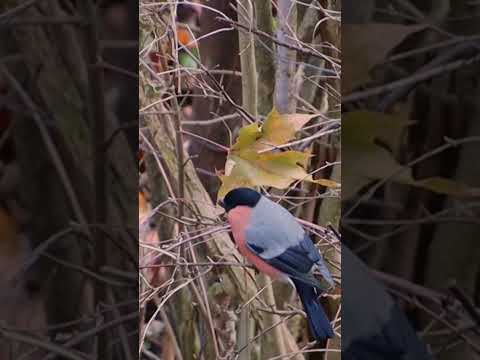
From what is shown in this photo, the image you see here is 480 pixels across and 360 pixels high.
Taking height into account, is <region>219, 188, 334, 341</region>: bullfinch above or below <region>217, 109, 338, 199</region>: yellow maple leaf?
below

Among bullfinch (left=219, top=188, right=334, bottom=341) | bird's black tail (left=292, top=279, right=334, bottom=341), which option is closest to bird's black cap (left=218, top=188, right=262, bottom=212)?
bullfinch (left=219, top=188, right=334, bottom=341)

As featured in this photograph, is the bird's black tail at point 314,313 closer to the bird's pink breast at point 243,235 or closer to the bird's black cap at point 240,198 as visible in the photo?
the bird's pink breast at point 243,235

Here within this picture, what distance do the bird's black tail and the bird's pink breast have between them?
5 centimetres

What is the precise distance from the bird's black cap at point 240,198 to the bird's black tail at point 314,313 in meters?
0.17

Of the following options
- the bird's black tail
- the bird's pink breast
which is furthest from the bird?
the bird's pink breast

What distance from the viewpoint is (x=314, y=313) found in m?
1.35

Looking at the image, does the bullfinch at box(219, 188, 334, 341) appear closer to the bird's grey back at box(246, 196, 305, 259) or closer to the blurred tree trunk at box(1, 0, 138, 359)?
the bird's grey back at box(246, 196, 305, 259)

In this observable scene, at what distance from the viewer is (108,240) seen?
1.39 meters

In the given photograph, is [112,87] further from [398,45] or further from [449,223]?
[449,223]

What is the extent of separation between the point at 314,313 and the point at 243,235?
20 centimetres

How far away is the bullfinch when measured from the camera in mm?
1355

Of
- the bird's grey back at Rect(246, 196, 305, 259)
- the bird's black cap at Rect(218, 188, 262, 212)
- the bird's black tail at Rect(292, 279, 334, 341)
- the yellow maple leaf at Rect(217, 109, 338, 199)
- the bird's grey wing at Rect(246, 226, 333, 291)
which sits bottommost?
→ the bird's black tail at Rect(292, 279, 334, 341)

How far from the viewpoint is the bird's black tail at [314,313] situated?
4.44 ft

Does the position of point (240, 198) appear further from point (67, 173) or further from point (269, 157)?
point (67, 173)
